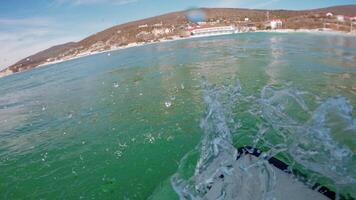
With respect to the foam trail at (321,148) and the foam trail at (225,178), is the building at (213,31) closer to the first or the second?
the foam trail at (321,148)

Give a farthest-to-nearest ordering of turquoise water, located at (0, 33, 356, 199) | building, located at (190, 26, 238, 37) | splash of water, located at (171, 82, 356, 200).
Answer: building, located at (190, 26, 238, 37), turquoise water, located at (0, 33, 356, 199), splash of water, located at (171, 82, 356, 200)

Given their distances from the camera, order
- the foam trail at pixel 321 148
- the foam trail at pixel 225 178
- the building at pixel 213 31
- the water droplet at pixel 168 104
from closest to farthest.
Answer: the foam trail at pixel 225 178
the foam trail at pixel 321 148
the water droplet at pixel 168 104
the building at pixel 213 31

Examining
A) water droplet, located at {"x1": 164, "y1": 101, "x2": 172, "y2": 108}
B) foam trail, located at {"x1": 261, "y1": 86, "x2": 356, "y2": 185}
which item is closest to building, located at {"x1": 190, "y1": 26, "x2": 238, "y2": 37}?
water droplet, located at {"x1": 164, "y1": 101, "x2": 172, "y2": 108}

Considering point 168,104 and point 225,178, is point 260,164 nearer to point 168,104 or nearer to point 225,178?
point 225,178

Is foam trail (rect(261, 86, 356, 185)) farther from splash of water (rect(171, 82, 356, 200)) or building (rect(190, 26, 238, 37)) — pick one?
building (rect(190, 26, 238, 37))

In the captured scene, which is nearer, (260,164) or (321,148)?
(260,164)

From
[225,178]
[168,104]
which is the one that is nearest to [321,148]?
[225,178]

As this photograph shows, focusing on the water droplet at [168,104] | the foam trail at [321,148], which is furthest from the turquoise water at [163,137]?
the water droplet at [168,104]

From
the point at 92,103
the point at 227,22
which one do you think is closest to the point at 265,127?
the point at 92,103

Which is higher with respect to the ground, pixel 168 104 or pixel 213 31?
pixel 168 104

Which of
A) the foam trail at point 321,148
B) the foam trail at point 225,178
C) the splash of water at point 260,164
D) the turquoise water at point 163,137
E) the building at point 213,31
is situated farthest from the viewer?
the building at point 213,31

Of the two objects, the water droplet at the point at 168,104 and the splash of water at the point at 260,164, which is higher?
the splash of water at the point at 260,164

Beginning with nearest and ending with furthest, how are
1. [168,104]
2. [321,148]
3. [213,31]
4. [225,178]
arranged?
[225,178]
[321,148]
[168,104]
[213,31]
